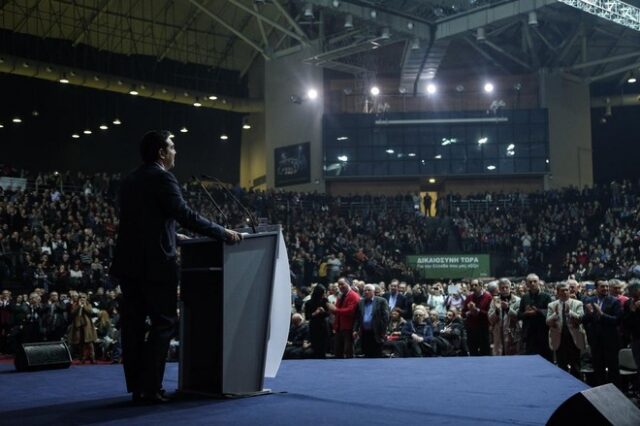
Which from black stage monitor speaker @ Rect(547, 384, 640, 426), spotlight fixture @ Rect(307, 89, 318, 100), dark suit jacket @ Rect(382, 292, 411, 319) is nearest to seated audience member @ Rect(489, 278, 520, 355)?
dark suit jacket @ Rect(382, 292, 411, 319)

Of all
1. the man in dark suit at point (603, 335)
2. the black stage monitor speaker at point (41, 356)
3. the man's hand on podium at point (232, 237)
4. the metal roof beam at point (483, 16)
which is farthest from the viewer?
the metal roof beam at point (483, 16)

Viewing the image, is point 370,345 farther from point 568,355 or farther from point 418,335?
point 568,355

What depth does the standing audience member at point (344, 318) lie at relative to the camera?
13.9 metres

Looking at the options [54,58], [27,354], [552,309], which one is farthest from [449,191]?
[27,354]

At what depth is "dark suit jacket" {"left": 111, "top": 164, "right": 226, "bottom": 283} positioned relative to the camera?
4332 mm

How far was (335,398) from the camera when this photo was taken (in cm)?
438

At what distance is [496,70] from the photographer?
3894cm

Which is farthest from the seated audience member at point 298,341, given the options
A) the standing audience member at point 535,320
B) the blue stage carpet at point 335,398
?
the blue stage carpet at point 335,398

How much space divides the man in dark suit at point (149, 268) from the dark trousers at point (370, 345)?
9.42 metres

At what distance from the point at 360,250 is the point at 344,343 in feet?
49.3

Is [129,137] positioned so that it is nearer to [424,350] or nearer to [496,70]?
[496,70]

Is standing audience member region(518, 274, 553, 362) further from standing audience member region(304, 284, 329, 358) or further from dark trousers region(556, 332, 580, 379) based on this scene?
standing audience member region(304, 284, 329, 358)

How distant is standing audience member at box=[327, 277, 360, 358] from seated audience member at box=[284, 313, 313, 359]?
0.58 metres

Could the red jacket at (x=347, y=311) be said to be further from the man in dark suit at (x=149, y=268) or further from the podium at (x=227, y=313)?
the man in dark suit at (x=149, y=268)
